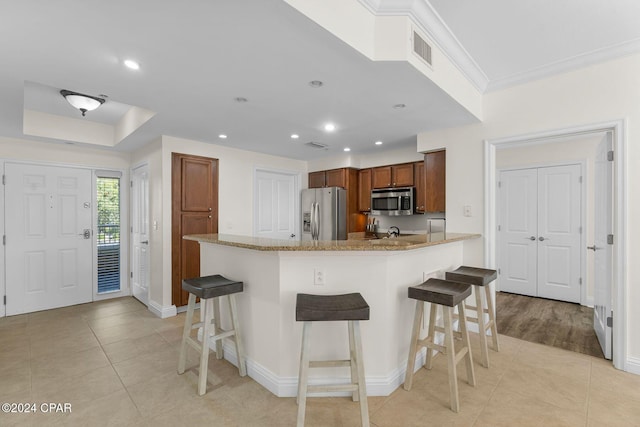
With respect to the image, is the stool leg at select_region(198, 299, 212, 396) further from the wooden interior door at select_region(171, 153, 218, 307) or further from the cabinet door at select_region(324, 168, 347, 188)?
the cabinet door at select_region(324, 168, 347, 188)

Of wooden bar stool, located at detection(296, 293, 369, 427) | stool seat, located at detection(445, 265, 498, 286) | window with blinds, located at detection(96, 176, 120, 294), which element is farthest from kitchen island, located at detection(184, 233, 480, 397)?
window with blinds, located at detection(96, 176, 120, 294)

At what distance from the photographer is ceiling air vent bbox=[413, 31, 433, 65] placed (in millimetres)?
2012

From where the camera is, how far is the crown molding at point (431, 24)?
187 centimetres

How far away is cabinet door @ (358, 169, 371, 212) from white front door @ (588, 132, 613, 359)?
283 cm

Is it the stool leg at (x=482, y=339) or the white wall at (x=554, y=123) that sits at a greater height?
the white wall at (x=554, y=123)

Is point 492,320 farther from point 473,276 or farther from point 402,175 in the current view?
point 402,175

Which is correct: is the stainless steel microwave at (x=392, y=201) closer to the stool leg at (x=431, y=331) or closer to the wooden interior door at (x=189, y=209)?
the stool leg at (x=431, y=331)

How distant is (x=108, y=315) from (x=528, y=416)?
4.46 meters

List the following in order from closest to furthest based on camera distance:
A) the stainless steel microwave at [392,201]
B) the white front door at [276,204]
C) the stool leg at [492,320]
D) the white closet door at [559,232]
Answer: the stool leg at [492,320] < the white closet door at [559,232] < the stainless steel microwave at [392,201] < the white front door at [276,204]

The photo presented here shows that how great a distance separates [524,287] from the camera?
459 centimetres

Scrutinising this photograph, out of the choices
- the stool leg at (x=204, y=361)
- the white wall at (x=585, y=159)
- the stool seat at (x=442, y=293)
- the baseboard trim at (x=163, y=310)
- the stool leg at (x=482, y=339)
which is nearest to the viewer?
the stool seat at (x=442, y=293)

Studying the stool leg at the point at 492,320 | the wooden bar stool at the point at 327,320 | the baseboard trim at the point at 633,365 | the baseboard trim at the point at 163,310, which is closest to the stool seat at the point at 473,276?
the stool leg at the point at 492,320

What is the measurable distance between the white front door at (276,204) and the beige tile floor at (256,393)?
239cm

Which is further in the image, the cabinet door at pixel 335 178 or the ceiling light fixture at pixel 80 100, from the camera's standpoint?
the cabinet door at pixel 335 178
